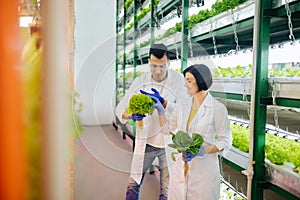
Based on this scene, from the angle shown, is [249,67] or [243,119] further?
[243,119]

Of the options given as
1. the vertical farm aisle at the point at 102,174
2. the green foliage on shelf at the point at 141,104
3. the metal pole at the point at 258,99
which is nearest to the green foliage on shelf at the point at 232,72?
the metal pole at the point at 258,99

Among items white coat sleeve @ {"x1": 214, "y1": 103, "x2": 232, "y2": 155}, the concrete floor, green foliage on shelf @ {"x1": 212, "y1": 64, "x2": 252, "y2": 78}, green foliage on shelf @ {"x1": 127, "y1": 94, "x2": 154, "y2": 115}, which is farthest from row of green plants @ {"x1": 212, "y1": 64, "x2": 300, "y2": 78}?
the concrete floor

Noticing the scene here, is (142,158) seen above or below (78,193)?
above

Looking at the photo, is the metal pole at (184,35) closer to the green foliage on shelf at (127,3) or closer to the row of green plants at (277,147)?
the row of green plants at (277,147)

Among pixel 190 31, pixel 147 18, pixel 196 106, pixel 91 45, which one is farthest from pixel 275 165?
pixel 91 45

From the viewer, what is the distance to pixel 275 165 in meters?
1.96

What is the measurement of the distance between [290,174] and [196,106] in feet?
2.49

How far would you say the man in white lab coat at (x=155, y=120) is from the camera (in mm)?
2684

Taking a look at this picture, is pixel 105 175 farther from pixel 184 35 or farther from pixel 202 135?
pixel 202 135

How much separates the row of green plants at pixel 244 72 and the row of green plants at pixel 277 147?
41 centimetres

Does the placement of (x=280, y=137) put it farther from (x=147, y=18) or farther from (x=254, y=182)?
(x=147, y=18)

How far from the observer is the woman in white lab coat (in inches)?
82.9

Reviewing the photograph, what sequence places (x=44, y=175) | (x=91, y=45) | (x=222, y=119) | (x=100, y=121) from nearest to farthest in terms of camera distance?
1. (x=44, y=175)
2. (x=222, y=119)
3. (x=100, y=121)
4. (x=91, y=45)

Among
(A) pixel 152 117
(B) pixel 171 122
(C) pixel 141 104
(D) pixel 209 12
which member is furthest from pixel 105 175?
(D) pixel 209 12
